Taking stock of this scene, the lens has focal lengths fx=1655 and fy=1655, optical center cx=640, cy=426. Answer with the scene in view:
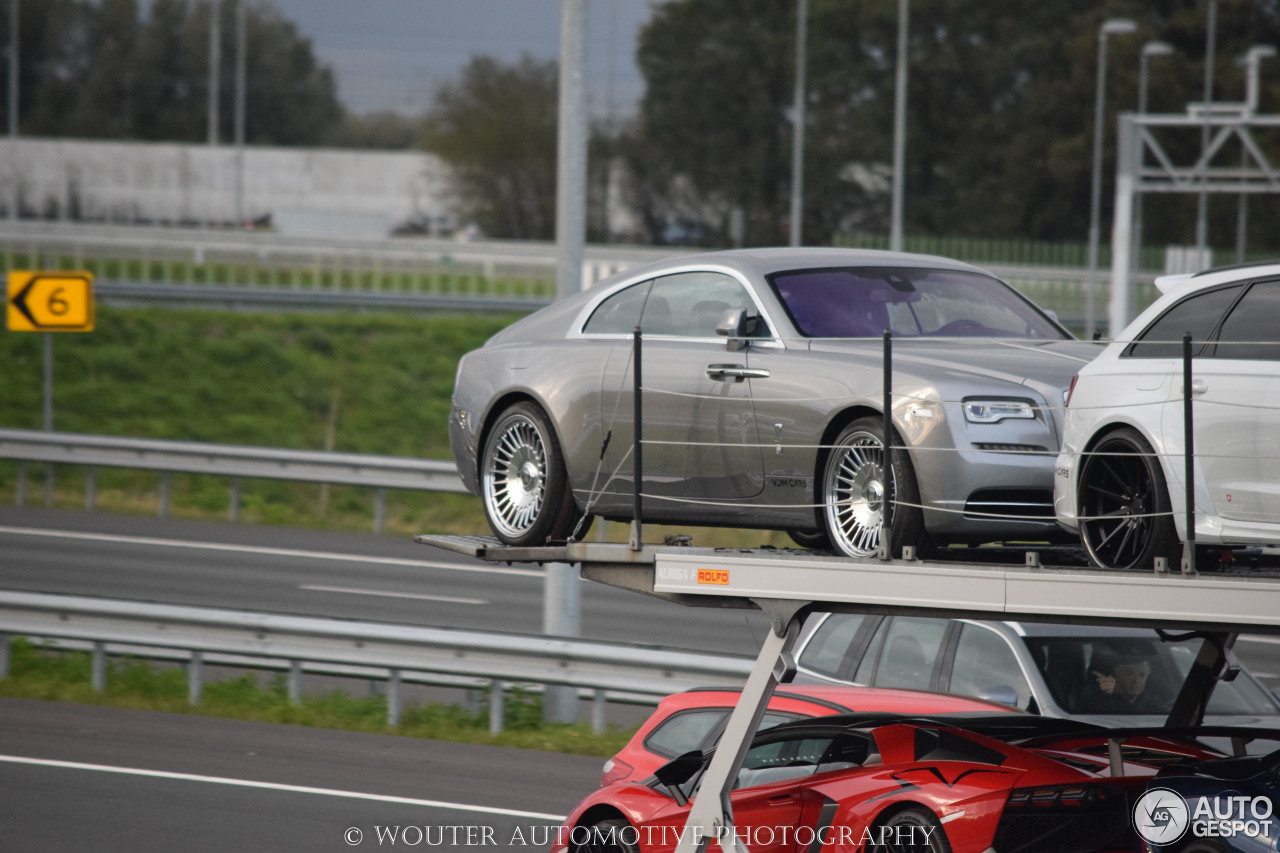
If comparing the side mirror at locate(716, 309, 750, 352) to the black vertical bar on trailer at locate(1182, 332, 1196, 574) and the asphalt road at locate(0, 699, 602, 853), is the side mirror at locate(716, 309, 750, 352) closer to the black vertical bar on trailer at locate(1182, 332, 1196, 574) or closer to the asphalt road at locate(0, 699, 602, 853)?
the black vertical bar on trailer at locate(1182, 332, 1196, 574)

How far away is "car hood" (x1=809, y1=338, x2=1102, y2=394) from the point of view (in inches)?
264

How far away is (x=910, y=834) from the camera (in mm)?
5625

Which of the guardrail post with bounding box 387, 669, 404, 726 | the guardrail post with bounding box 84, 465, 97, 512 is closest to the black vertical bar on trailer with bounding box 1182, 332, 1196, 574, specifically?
the guardrail post with bounding box 387, 669, 404, 726

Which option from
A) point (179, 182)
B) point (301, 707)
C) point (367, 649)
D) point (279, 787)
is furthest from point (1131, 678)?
point (179, 182)

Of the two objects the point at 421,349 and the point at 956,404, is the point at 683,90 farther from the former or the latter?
the point at 956,404

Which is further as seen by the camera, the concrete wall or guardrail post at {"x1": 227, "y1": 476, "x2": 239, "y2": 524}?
the concrete wall

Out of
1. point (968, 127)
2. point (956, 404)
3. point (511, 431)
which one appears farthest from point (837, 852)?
point (968, 127)

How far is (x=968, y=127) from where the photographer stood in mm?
59375

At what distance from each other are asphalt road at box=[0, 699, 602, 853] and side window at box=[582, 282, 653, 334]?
2800 mm

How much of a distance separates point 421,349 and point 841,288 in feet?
85.0

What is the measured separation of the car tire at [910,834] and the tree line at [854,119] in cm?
5126

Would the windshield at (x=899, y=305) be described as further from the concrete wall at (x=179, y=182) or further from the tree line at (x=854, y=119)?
the concrete wall at (x=179, y=182)

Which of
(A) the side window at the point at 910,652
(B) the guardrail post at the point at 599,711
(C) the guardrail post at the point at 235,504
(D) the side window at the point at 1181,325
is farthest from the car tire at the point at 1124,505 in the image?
(C) the guardrail post at the point at 235,504

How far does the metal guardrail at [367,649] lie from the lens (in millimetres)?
11336
